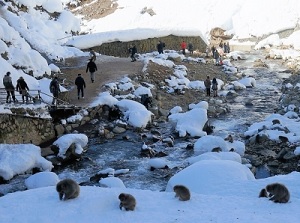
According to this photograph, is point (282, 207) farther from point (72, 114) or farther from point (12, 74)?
point (12, 74)

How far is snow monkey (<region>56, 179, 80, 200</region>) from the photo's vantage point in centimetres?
813

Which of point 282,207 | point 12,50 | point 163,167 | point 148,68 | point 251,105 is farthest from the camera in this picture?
point 148,68

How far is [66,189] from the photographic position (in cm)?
813

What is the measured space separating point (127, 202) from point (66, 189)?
122 centimetres

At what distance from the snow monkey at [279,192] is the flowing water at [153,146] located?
4.72m

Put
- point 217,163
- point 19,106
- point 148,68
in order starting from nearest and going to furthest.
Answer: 1. point 217,163
2. point 19,106
3. point 148,68

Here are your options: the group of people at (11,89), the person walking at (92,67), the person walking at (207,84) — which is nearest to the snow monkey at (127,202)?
the group of people at (11,89)

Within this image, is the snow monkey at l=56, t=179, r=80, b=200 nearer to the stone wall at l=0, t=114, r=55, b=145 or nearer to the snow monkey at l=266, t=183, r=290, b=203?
the snow monkey at l=266, t=183, r=290, b=203

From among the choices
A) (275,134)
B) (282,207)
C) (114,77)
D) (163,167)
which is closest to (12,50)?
(114,77)

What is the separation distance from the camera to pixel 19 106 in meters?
16.3

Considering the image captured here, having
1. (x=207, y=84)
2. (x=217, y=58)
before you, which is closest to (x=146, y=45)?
(x=217, y=58)

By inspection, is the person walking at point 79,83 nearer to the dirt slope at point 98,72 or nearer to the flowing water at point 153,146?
the dirt slope at point 98,72

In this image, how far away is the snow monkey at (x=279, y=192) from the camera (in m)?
8.23

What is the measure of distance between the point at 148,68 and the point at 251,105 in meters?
6.72
